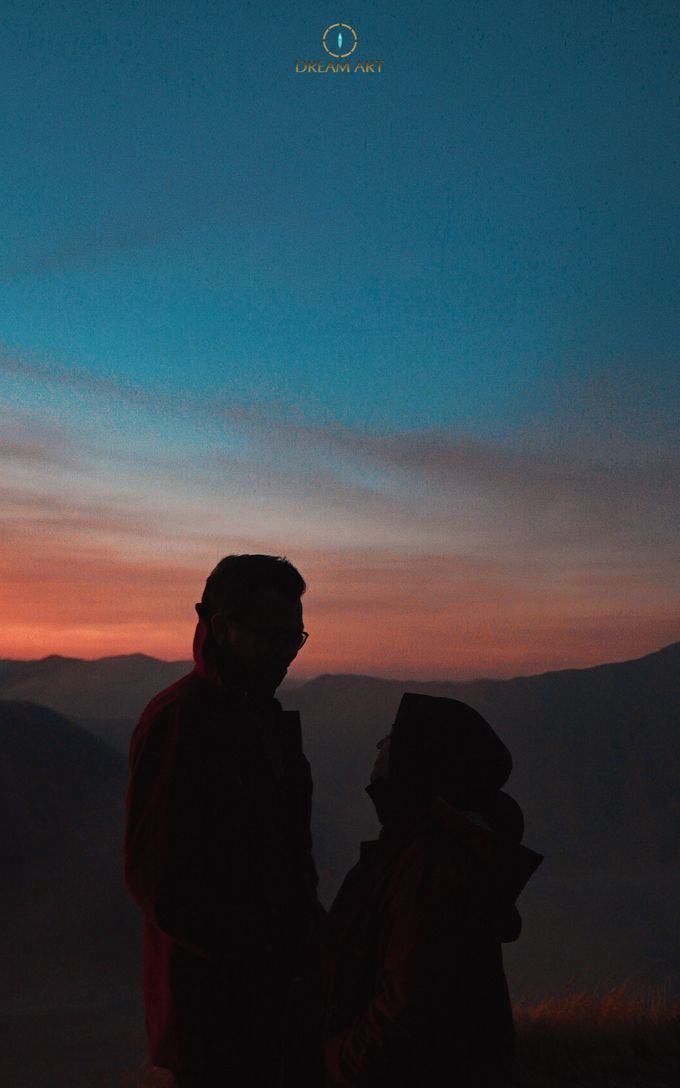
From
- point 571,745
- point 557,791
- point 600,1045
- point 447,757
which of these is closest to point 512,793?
point 557,791

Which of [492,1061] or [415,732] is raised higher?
[415,732]

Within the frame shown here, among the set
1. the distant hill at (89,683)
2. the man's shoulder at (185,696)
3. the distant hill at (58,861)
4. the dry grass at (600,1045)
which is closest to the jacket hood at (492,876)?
the man's shoulder at (185,696)

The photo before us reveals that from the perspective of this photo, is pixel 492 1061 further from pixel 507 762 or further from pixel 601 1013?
pixel 601 1013

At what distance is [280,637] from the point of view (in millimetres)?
2453

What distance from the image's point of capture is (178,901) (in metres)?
2.15

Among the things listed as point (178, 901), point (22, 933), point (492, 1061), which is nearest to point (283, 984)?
point (178, 901)

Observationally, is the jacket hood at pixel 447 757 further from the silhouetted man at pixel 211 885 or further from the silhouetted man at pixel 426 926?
the silhouetted man at pixel 211 885

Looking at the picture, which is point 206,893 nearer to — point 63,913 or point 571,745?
point 63,913

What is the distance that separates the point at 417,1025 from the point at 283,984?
0.64 m

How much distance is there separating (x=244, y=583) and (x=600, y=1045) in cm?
428

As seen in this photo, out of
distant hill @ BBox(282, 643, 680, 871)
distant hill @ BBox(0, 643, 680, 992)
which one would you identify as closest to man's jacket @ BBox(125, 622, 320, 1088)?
distant hill @ BBox(0, 643, 680, 992)

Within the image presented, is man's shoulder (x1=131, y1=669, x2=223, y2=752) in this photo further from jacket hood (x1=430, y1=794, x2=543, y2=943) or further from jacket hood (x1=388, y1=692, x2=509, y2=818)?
jacket hood (x1=430, y1=794, x2=543, y2=943)

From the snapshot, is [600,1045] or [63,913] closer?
[600,1045]

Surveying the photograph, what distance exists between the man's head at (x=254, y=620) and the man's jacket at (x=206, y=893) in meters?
0.16
